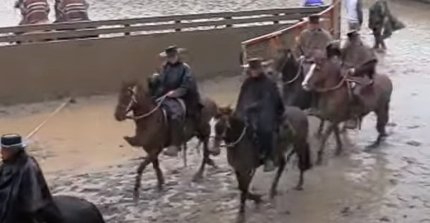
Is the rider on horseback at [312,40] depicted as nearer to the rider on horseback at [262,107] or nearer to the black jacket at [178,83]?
the black jacket at [178,83]

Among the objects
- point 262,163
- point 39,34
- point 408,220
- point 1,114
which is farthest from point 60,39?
point 408,220

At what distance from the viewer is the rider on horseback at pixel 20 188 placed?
679 cm

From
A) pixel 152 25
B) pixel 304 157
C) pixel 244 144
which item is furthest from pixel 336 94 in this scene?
pixel 152 25

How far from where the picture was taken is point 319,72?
39.3 ft

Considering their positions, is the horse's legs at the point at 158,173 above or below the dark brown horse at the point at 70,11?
below

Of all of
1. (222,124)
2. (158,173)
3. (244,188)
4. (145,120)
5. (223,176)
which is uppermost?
(222,124)

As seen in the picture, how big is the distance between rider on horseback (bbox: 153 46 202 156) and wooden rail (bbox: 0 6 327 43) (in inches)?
219

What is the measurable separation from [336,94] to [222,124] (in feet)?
9.27

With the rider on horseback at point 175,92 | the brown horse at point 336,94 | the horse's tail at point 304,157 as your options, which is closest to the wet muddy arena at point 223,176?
the horse's tail at point 304,157

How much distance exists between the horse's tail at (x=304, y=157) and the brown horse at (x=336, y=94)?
0.96 m

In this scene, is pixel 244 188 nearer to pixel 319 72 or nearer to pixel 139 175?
pixel 139 175

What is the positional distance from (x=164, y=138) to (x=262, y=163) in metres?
1.41

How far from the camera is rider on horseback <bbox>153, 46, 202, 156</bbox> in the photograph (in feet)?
36.4

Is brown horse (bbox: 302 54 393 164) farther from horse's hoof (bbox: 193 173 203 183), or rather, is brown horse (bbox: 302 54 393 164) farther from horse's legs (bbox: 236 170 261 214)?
horse's legs (bbox: 236 170 261 214)
